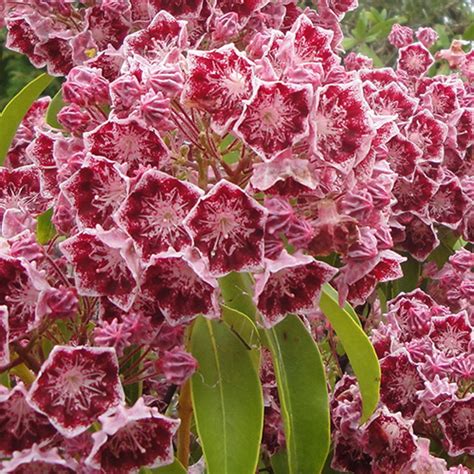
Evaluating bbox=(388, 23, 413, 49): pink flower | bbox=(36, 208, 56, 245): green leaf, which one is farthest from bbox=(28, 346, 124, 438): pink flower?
bbox=(388, 23, 413, 49): pink flower

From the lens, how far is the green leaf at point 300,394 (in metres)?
1.29

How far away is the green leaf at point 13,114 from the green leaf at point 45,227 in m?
0.19

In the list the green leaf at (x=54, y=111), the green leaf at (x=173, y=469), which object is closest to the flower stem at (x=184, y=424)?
the green leaf at (x=173, y=469)

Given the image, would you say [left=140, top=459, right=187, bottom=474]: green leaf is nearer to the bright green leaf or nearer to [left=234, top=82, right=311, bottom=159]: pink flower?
the bright green leaf

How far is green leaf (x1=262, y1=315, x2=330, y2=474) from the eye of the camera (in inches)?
50.7

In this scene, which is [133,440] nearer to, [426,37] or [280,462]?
[280,462]

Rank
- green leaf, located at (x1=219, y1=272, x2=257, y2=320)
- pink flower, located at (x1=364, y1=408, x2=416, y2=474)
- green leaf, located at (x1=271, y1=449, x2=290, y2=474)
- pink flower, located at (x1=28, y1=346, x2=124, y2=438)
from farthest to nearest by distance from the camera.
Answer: green leaf, located at (x1=271, y1=449, x2=290, y2=474) → pink flower, located at (x1=364, y1=408, x2=416, y2=474) → green leaf, located at (x1=219, y1=272, x2=257, y2=320) → pink flower, located at (x1=28, y1=346, x2=124, y2=438)

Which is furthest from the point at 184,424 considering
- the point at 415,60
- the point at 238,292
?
the point at 415,60

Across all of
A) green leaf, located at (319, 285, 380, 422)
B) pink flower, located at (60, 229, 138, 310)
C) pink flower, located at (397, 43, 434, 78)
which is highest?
pink flower, located at (60, 229, 138, 310)

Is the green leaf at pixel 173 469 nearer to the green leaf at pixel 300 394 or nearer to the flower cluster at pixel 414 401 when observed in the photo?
the green leaf at pixel 300 394

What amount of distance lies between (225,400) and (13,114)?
71 cm

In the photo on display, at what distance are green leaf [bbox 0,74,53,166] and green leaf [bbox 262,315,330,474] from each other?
629mm

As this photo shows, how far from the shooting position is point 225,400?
1.27 metres

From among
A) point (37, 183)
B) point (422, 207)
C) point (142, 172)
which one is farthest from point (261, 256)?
point (422, 207)
